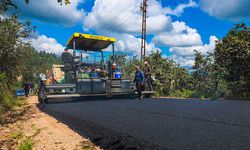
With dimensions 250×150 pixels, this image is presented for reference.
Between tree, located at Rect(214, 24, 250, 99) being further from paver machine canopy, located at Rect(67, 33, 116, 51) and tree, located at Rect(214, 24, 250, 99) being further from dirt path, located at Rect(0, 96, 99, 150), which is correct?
dirt path, located at Rect(0, 96, 99, 150)

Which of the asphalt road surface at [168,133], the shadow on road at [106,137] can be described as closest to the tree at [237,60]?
the asphalt road surface at [168,133]

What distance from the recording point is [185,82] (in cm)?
1875

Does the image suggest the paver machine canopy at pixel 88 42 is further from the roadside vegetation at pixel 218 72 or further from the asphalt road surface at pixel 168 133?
the asphalt road surface at pixel 168 133

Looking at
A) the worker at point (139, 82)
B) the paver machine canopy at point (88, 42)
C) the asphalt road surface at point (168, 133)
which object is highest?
the paver machine canopy at point (88, 42)

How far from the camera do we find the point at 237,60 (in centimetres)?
1130

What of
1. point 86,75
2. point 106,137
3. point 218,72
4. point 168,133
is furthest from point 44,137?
point 218,72

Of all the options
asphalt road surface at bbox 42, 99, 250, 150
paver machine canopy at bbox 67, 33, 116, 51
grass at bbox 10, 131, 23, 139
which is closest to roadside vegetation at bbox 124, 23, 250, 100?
paver machine canopy at bbox 67, 33, 116, 51

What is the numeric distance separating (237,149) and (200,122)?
1.71 metres

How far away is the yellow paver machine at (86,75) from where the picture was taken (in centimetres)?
1055

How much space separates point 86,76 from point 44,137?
6511mm

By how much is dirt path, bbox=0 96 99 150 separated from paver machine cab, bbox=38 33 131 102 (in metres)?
4.36

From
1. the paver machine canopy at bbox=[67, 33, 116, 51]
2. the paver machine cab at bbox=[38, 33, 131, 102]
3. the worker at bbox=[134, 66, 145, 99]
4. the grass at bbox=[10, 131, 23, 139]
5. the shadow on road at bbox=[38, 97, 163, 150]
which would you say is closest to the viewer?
the shadow on road at bbox=[38, 97, 163, 150]

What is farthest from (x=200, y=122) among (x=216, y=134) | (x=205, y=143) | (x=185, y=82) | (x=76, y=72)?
(x=185, y=82)

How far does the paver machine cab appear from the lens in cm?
1054
